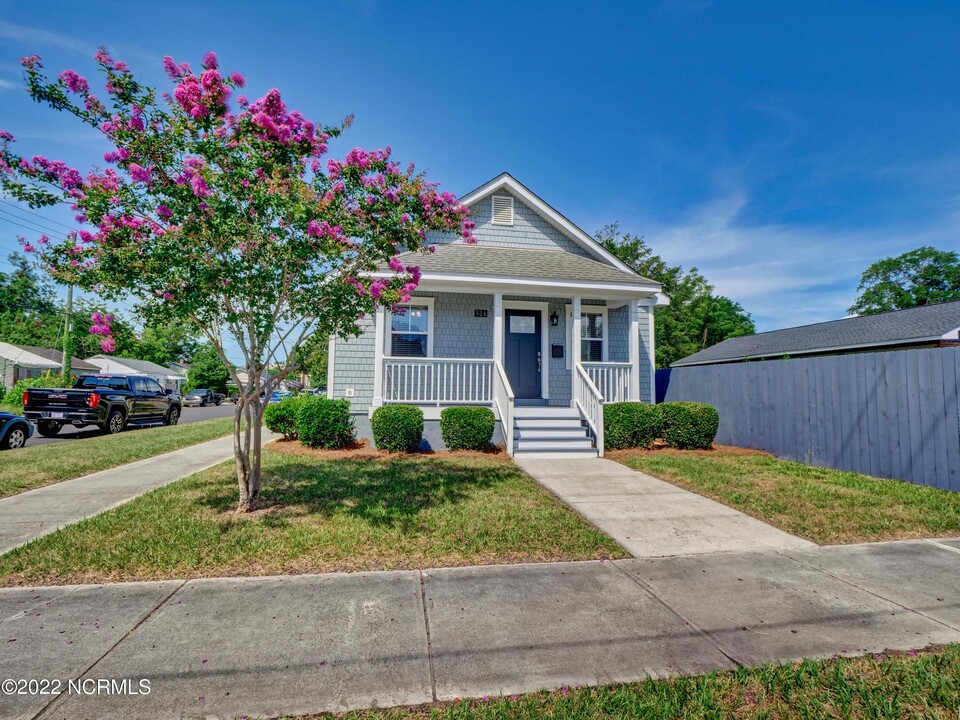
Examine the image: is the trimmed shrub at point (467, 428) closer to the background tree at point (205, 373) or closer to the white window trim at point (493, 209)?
the white window trim at point (493, 209)

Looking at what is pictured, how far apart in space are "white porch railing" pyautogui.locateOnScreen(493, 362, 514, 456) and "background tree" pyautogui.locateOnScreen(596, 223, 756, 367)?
894 inches

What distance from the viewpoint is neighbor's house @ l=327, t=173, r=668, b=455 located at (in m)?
9.55

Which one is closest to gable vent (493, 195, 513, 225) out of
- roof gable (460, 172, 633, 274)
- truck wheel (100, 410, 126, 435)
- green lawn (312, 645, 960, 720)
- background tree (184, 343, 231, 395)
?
roof gable (460, 172, 633, 274)

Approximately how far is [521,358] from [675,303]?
28573mm

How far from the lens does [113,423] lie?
43.3ft

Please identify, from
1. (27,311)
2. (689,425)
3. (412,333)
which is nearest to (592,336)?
(689,425)

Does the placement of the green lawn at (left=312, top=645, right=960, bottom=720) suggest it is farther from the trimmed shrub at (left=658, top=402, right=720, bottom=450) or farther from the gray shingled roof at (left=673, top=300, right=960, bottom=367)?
the gray shingled roof at (left=673, top=300, right=960, bottom=367)

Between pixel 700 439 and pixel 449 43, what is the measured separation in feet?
32.5

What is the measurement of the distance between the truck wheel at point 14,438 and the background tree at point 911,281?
205 ft

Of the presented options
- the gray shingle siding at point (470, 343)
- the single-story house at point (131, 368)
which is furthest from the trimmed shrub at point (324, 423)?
the single-story house at point (131, 368)

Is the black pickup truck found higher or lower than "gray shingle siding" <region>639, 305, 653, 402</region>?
lower

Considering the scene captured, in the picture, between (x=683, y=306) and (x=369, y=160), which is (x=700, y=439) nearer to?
(x=369, y=160)

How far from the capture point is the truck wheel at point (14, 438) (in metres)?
9.60

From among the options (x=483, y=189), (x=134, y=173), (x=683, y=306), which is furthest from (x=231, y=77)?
(x=683, y=306)
